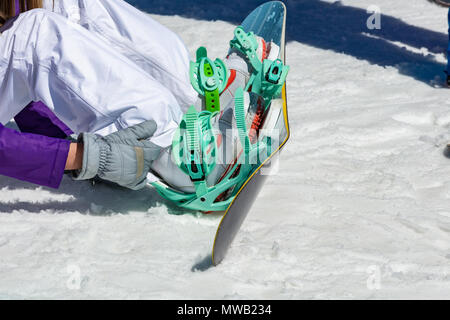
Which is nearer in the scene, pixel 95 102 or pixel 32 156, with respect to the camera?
pixel 32 156

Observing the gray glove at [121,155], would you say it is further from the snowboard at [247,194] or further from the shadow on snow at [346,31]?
the shadow on snow at [346,31]

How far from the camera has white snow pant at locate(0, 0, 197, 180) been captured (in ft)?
5.66

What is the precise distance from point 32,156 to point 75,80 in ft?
1.00

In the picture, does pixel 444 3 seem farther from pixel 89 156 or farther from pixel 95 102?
pixel 89 156

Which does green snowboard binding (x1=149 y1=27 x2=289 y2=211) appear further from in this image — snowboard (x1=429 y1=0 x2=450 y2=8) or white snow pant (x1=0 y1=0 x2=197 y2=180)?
snowboard (x1=429 y1=0 x2=450 y2=8)

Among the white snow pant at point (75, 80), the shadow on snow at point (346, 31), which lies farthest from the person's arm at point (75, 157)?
the shadow on snow at point (346, 31)

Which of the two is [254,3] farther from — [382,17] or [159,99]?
[159,99]

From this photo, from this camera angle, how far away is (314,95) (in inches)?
113

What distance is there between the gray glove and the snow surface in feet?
0.51

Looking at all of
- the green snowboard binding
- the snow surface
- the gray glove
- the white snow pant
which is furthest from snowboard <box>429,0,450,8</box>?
the gray glove

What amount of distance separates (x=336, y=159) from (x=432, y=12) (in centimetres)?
257

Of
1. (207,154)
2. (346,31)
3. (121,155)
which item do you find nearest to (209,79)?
(207,154)

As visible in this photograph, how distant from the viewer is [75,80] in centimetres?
173

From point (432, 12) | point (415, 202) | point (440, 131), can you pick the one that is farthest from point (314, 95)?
point (432, 12)
